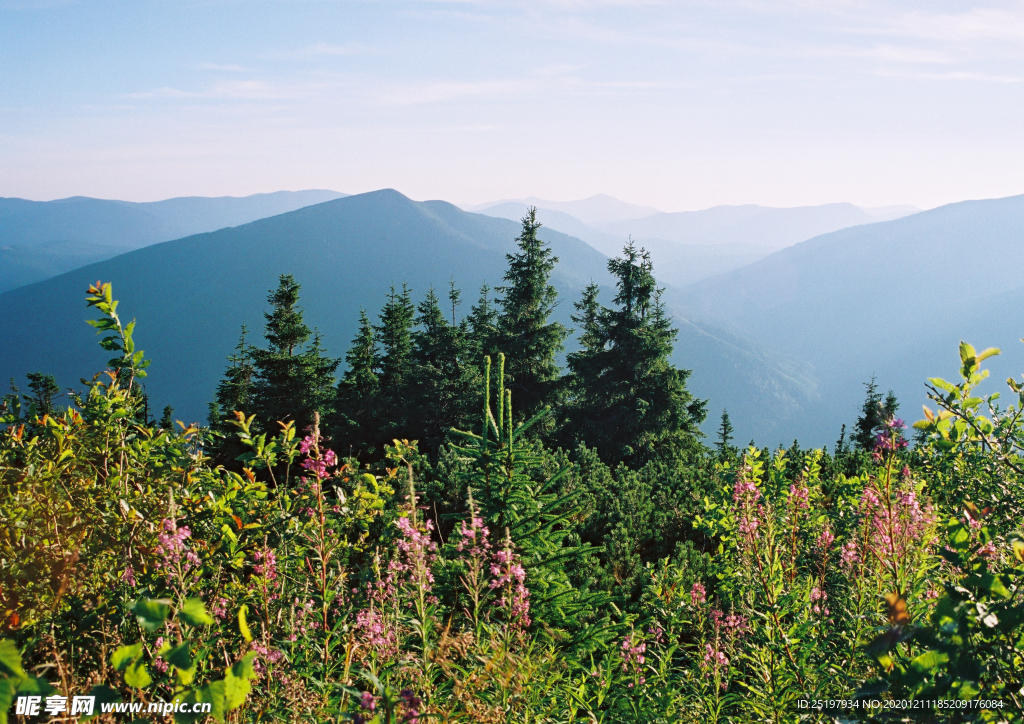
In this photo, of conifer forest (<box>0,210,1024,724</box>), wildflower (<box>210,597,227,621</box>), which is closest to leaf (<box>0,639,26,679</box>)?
conifer forest (<box>0,210,1024,724</box>)

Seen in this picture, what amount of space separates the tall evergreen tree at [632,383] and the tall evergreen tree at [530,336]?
5.25 ft

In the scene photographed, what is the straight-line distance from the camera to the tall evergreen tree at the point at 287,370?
28.3m

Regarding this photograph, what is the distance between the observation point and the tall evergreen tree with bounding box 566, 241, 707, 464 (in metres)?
24.9

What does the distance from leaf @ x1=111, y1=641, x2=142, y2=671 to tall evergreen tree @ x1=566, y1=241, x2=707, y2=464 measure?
23.0m

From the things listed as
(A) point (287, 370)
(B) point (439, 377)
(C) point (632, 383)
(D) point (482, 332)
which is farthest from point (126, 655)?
(A) point (287, 370)

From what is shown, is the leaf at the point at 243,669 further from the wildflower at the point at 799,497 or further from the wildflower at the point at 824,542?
the wildflower at the point at 799,497

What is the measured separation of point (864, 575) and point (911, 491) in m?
0.55

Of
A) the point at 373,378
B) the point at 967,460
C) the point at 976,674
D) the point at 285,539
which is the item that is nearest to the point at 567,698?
the point at 285,539

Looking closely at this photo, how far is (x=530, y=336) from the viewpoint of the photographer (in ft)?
86.1

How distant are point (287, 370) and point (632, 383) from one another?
1690 cm

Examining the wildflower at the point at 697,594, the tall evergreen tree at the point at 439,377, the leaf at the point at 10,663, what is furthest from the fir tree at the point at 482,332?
the leaf at the point at 10,663

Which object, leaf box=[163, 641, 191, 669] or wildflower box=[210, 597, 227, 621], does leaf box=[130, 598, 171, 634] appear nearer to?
leaf box=[163, 641, 191, 669]

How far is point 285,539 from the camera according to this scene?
3.12 m

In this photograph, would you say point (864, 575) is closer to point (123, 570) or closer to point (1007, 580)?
point (1007, 580)
